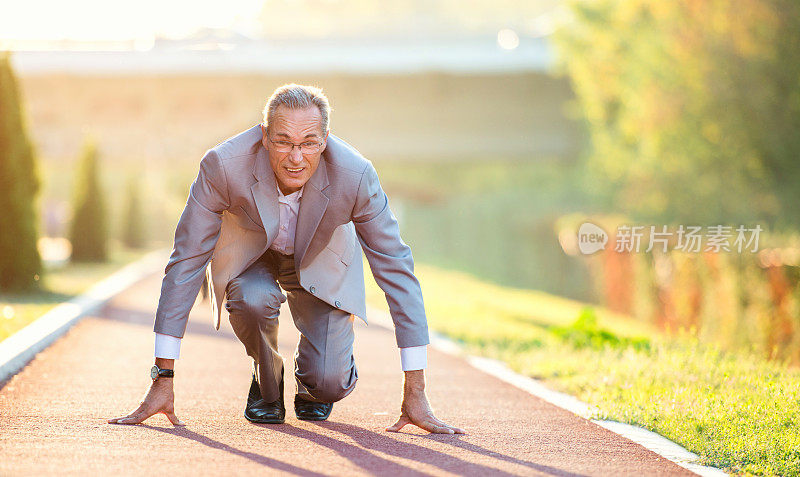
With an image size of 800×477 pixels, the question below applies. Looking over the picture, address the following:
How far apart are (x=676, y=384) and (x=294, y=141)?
3849 mm

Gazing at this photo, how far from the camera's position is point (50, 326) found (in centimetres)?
1066

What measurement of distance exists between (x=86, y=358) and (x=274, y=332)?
383cm

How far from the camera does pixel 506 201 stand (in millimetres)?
40469

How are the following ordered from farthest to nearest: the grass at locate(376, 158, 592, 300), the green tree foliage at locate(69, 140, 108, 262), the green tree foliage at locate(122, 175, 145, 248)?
the green tree foliage at locate(122, 175, 145, 248), the grass at locate(376, 158, 592, 300), the green tree foliage at locate(69, 140, 108, 262)

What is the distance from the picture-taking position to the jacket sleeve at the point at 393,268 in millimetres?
5734

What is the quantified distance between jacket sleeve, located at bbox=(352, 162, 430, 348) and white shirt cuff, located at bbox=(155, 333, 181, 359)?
1.10 meters

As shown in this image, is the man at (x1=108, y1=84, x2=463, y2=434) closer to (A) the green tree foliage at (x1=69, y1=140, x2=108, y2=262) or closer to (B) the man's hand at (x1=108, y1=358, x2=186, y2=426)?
(B) the man's hand at (x1=108, y1=358, x2=186, y2=426)

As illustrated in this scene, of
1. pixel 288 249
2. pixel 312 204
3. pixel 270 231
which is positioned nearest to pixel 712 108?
pixel 288 249

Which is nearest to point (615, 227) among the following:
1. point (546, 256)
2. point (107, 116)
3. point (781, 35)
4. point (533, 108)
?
point (781, 35)

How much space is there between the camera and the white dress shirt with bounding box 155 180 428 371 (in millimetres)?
5551

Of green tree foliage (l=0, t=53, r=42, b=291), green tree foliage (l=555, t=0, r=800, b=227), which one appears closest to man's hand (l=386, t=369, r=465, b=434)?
green tree foliage (l=0, t=53, r=42, b=291)

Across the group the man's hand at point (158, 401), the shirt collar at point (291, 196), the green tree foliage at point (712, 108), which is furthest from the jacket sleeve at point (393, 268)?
the green tree foliage at point (712, 108)

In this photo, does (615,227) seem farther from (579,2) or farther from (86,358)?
(86,358)

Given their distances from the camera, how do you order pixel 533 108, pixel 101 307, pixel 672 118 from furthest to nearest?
pixel 533 108, pixel 672 118, pixel 101 307
